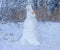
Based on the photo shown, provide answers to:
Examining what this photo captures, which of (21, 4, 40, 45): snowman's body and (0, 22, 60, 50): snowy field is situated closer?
(0, 22, 60, 50): snowy field

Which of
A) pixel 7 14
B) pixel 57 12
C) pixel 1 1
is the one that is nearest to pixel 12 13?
pixel 7 14

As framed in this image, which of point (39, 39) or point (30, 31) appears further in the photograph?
point (39, 39)

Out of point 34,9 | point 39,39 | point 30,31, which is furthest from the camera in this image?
point 34,9

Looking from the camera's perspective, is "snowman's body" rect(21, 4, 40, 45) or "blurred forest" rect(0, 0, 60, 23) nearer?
"snowman's body" rect(21, 4, 40, 45)

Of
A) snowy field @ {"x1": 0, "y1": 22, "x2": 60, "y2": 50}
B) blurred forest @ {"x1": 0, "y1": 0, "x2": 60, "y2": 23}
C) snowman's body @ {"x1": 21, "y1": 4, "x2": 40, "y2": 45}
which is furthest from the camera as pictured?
blurred forest @ {"x1": 0, "y1": 0, "x2": 60, "y2": 23}

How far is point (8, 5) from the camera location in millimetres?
5281

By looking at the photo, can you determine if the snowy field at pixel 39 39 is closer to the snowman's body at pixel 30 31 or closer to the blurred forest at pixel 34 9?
the snowman's body at pixel 30 31

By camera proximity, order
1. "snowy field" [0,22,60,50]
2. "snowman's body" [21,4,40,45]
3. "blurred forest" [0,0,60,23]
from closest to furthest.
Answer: "snowy field" [0,22,60,50] → "snowman's body" [21,4,40,45] → "blurred forest" [0,0,60,23]

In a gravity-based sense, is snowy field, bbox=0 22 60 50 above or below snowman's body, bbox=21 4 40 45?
below

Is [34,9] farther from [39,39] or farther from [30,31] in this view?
[30,31]

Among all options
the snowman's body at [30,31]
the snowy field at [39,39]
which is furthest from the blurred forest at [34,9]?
the snowman's body at [30,31]

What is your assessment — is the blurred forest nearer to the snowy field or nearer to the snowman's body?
the snowy field

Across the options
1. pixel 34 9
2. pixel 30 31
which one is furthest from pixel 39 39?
pixel 34 9

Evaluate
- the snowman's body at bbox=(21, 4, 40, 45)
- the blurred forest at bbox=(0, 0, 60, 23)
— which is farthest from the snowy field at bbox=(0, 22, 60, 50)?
the blurred forest at bbox=(0, 0, 60, 23)
